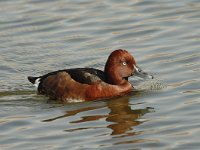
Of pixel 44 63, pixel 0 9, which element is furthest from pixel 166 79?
pixel 0 9

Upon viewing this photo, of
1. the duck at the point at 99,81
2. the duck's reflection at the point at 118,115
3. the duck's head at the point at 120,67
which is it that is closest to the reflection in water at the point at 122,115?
the duck's reflection at the point at 118,115

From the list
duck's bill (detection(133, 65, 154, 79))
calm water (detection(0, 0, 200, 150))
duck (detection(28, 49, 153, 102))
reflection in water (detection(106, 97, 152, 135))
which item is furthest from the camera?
duck's bill (detection(133, 65, 154, 79))

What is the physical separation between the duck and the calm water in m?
0.20

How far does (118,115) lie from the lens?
36.7 feet

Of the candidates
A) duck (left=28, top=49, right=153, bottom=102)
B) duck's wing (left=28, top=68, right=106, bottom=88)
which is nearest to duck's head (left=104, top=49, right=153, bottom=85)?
duck (left=28, top=49, right=153, bottom=102)

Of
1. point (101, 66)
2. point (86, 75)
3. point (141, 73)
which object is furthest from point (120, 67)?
point (101, 66)

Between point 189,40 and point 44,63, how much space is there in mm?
2595

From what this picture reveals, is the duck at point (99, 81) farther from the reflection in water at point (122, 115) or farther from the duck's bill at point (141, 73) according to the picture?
the reflection in water at point (122, 115)

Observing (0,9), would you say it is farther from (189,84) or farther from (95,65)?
(189,84)

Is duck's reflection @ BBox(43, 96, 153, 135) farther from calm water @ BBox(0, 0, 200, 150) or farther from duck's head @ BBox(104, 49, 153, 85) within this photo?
duck's head @ BBox(104, 49, 153, 85)

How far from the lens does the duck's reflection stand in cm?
1046

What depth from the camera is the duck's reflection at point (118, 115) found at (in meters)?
10.5

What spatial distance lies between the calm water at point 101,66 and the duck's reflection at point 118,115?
0.05ft

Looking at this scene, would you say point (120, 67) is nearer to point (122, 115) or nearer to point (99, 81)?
point (99, 81)
